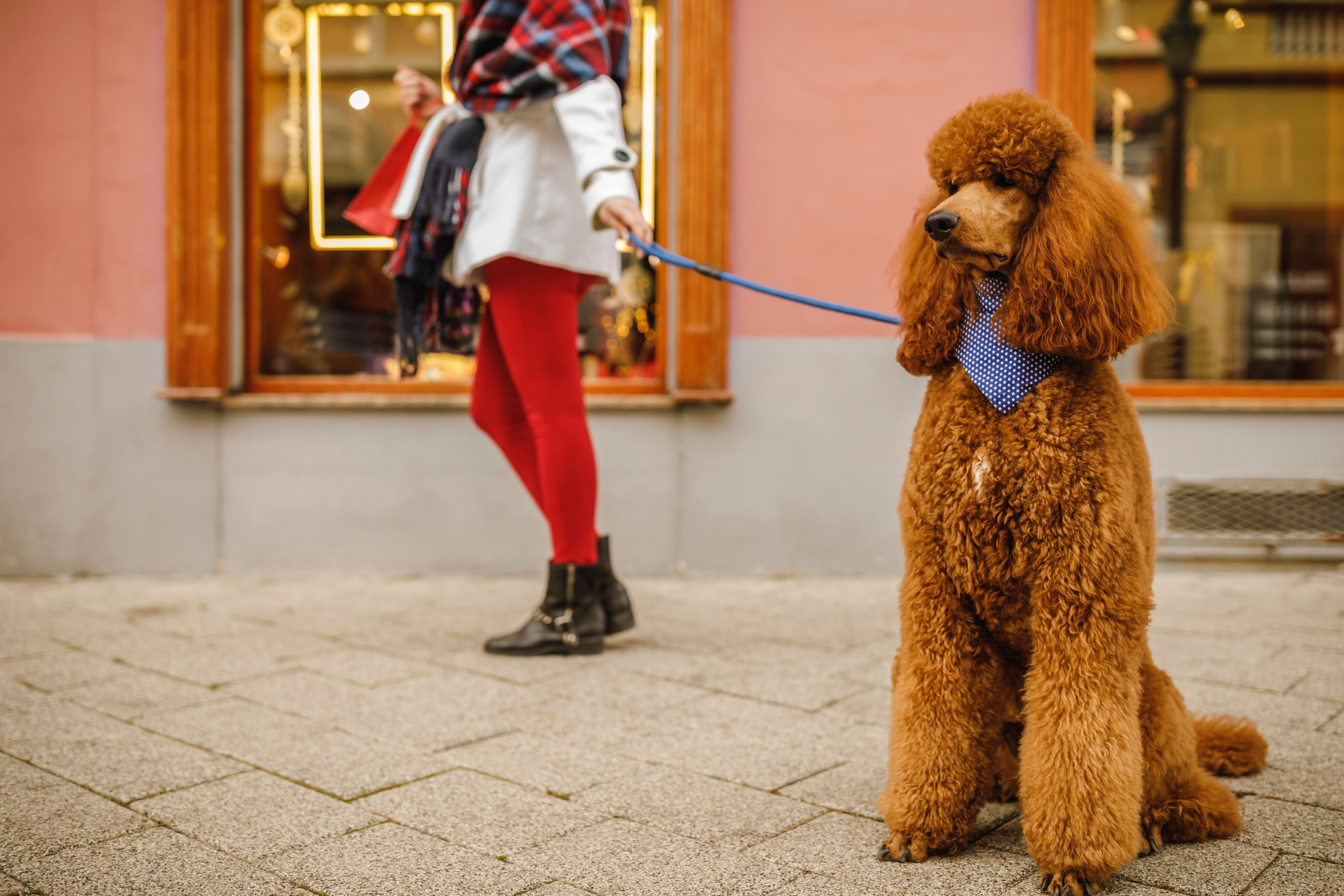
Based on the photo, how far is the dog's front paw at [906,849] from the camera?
2020mm

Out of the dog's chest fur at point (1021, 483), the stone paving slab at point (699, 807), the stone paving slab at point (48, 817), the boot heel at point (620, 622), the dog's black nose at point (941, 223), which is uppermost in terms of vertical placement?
the dog's black nose at point (941, 223)

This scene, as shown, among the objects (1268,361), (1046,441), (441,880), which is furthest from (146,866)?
(1268,361)

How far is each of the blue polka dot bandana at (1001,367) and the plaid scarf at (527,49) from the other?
5.84ft

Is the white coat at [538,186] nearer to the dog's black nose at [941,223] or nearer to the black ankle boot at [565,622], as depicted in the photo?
the black ankle boot at [565,622]

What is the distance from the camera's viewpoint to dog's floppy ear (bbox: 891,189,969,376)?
6.54 ft

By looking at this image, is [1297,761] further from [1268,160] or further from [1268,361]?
[1268,160]

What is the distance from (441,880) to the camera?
1963mm

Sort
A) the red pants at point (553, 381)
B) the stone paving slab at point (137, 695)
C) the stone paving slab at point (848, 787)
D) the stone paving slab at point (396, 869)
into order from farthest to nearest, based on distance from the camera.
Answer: the red pants at point (553, 381) → the stone paving slab at point (137, 695) → the stone paving slab at point (848, 787) → the stone paving slab at point (396, 869)

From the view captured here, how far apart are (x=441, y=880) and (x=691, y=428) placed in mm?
3213

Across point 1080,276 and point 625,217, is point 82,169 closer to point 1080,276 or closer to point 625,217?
point 625,217

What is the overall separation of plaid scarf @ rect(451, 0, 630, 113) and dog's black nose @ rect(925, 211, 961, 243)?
1728mm

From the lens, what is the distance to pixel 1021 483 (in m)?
1.88

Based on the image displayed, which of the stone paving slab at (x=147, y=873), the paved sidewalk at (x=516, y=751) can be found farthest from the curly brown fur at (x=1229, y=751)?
the stone paving slab at (x=147, y=873)

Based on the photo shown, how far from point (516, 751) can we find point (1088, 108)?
13.4ft
